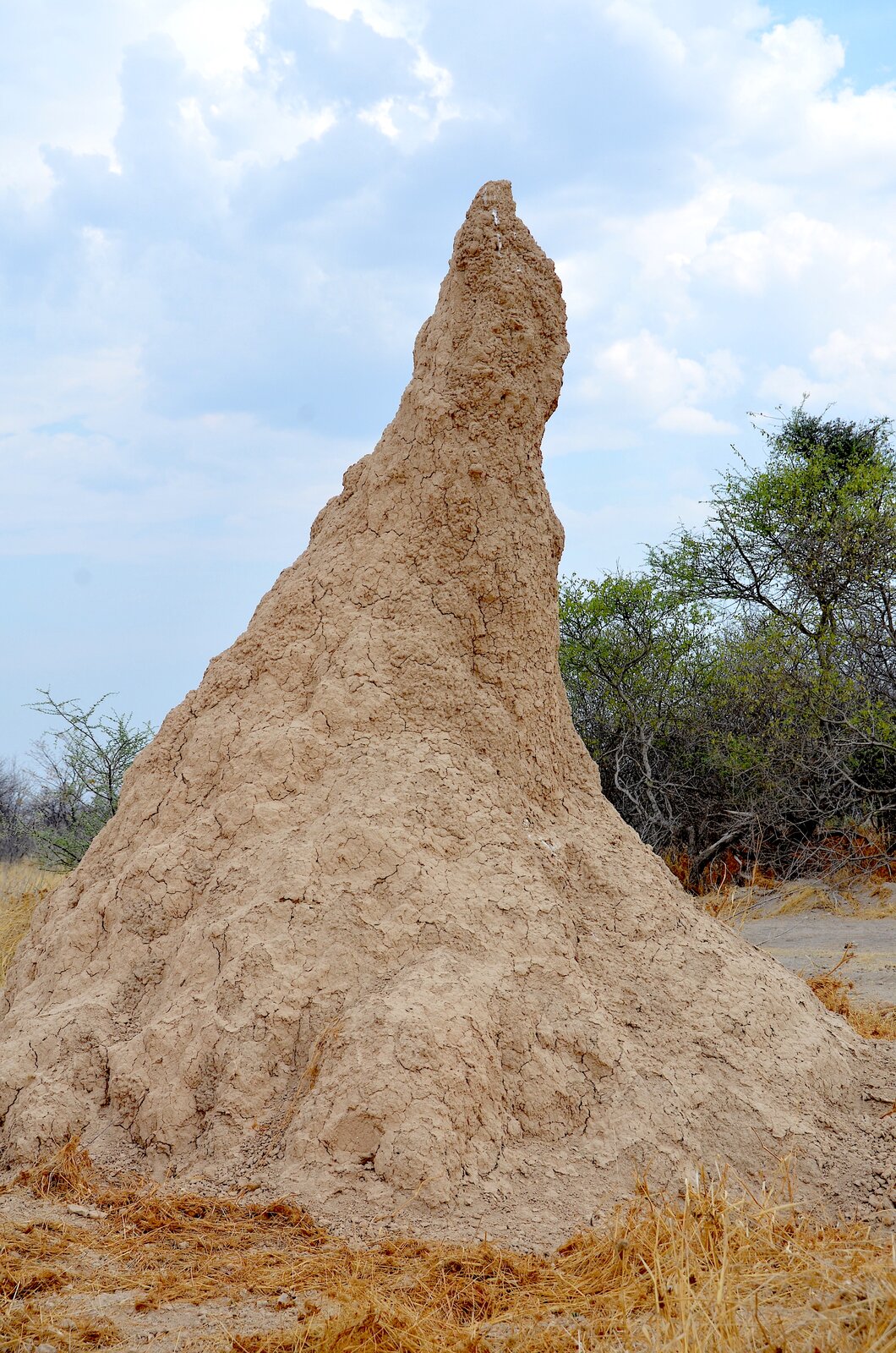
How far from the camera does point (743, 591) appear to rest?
12.1 meters

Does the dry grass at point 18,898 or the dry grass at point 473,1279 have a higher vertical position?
A: the dry grass at point 18,898

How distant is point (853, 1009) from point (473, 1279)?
3404 mm

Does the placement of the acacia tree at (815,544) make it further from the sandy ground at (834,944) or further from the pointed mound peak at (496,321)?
the pointed mound peak at (496,321)

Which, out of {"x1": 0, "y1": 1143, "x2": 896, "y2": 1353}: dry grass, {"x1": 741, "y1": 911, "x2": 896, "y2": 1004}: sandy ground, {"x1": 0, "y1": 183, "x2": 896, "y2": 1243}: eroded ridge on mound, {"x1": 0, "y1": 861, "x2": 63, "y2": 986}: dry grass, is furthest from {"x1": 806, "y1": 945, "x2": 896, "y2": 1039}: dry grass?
{"x1": 0, "y1": 861, "x2": 63, "y2": 986}: dry grass

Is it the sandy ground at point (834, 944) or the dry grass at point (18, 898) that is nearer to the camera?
the sandy ground at point (834, 944)

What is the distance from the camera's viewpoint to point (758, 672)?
1051cm

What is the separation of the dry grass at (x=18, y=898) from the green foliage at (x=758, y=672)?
5.58 metres

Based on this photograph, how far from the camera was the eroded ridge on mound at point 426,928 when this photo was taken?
294cm

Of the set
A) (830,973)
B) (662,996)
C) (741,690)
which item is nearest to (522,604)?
(662,996)

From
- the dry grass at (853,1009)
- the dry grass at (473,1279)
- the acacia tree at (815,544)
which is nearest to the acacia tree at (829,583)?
the acacia tree at (815,544)

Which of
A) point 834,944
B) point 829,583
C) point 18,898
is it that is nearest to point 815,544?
point 829,583

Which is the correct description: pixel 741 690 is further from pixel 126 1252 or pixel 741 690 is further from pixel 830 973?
pixel 126 1252

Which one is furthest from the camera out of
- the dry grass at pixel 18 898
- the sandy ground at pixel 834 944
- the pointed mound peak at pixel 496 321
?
the dry grass at pixel 18 898

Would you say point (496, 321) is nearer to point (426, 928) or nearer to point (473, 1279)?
point (426, 928)
